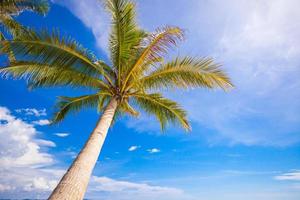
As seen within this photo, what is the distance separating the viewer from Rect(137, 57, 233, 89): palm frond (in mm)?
8914

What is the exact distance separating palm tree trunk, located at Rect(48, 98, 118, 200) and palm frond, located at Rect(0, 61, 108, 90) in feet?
7.07

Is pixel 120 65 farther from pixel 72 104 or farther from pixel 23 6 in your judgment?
pixel 23 6

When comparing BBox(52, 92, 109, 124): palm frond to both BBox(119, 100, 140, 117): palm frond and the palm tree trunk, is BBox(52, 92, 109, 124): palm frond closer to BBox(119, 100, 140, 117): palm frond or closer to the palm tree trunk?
BBox(119, 100, 140, 117): palm frond

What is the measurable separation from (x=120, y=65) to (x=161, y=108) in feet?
8.06

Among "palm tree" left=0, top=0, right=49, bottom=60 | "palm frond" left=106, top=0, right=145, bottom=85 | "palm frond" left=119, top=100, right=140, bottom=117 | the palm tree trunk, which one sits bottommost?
the palm tree trunk

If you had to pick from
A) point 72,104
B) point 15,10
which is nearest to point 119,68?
point 72,104

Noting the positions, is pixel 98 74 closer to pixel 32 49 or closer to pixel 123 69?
pixel 123 69

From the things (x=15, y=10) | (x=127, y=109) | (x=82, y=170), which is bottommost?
(x=82, y=170)

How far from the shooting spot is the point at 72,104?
1098cm

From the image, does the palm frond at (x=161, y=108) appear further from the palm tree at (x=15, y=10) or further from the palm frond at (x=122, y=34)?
the palm tree at (x=15, y=10)

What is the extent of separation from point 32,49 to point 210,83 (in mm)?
5651

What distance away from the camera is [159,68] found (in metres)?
9.55

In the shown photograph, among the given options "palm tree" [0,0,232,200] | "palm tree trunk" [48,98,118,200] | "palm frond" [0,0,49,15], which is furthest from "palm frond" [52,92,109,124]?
"palm frond" [0,0,49,15]

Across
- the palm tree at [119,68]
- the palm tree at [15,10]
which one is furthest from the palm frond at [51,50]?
the palm tree at [15,10]
